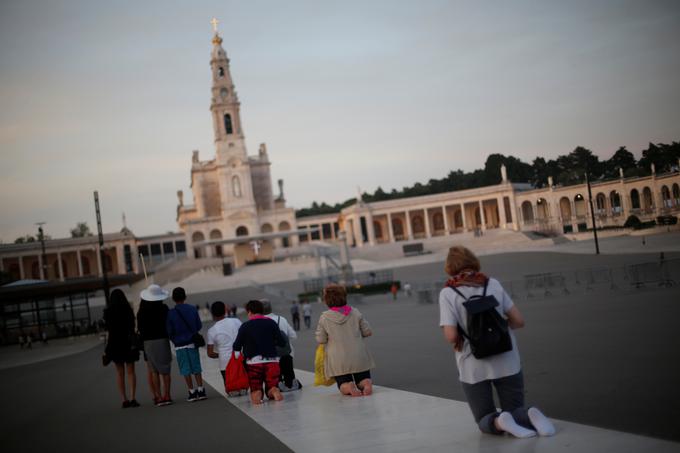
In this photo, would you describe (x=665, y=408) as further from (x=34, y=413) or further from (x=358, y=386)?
(x=34, y=413)

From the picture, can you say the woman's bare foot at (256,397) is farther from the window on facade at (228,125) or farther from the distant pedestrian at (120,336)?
the window on facade at (228,125)

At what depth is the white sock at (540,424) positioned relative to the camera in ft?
19.4

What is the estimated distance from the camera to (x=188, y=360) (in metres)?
10.3

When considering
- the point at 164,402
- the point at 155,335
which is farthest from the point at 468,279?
the point at 164,402

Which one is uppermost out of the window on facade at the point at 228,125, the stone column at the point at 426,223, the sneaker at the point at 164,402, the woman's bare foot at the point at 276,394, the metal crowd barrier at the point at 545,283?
the window on facade at the point at 228,125

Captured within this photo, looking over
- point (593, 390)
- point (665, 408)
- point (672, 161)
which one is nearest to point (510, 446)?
point (665, 408)

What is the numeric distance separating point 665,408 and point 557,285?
21.7 m

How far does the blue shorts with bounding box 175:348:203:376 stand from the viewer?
1027cm

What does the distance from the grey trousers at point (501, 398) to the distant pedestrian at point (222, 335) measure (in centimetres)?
494

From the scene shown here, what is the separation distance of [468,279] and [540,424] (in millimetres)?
1266

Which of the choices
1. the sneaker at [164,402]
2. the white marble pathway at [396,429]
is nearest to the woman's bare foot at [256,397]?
the white marble pathway at [396,429]

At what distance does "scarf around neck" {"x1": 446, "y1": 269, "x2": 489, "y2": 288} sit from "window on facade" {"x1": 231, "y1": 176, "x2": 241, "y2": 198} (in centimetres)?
8305

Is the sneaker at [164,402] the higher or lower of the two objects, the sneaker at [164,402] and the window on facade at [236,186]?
the lower

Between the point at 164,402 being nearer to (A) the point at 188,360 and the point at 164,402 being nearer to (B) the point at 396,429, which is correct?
(A) the point at 188,360
